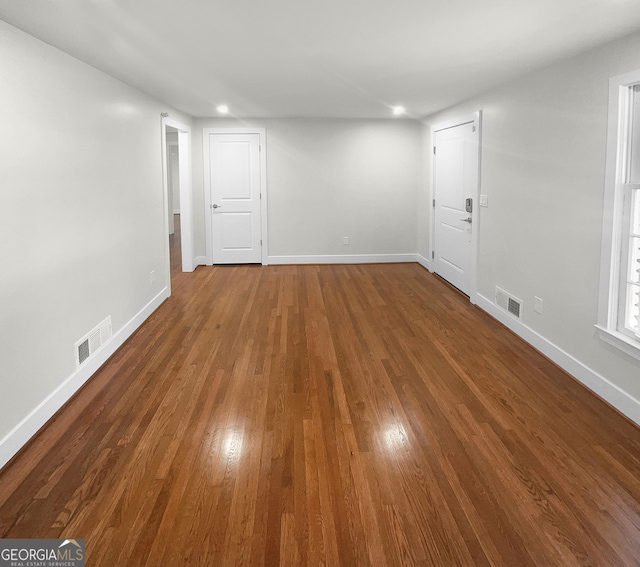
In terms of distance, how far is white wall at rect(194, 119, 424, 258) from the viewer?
26.0 feet

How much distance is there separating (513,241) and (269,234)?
425 cm

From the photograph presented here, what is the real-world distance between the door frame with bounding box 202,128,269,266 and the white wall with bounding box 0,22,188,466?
2967mm

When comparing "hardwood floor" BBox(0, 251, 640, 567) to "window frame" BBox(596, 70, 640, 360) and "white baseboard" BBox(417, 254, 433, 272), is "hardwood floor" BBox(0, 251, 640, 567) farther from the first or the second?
"white baseboard" BBox(417, 254, 433, 272)

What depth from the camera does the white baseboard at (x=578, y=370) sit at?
10.2 feet

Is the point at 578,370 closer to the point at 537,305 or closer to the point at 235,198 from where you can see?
the point at 537,305

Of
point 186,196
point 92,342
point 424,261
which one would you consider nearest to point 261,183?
point 186,196

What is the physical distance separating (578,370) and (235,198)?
5666mm

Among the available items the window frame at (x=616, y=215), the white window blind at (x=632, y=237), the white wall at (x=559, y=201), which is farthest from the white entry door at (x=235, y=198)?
the white window blind at (x=632, y=237)

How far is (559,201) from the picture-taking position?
3.92 metres

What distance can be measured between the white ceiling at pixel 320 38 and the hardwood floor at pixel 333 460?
2207 millimetres

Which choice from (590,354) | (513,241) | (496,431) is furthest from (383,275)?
(496,431)

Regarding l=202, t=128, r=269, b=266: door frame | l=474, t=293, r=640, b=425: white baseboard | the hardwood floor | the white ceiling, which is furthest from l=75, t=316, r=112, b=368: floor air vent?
l=202, t=128, r=269, b=266: door frame

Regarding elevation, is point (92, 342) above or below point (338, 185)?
below

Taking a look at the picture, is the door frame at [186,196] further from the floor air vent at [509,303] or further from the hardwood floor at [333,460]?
the floor air vent at [509,303]
